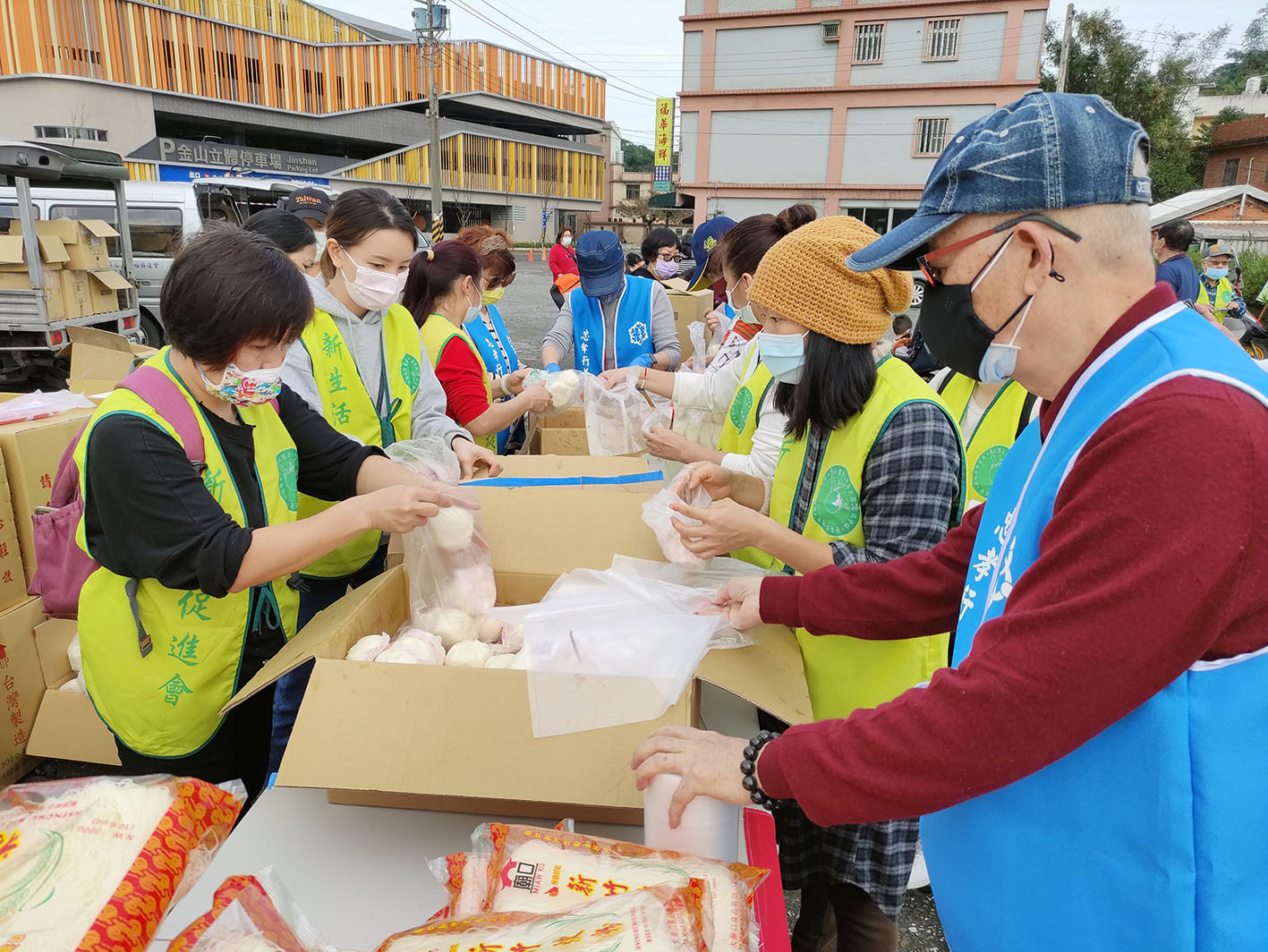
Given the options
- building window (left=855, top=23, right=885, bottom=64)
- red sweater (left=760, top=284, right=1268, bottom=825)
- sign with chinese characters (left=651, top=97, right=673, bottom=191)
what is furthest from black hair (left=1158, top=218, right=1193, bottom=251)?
sign with chinese characters (left=651, top=97, right=673, bottom=191)

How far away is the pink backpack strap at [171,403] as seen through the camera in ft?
5.01

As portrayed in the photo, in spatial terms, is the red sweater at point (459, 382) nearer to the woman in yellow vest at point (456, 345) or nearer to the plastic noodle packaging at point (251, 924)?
the woman in yellow vest at point (456, 345)

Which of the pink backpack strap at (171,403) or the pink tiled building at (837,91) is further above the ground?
the pink tiled building at (837,91)

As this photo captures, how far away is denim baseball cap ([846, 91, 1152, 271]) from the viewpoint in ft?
2.88

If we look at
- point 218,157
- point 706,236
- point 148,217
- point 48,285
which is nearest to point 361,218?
point 706,236

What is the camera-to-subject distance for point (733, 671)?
1351mm

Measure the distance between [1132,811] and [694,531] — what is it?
98 cm

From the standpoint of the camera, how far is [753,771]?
1.02 metres

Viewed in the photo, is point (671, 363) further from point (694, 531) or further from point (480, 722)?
point (480, 722)

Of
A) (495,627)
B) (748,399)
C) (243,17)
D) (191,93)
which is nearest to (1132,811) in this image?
(495,627)

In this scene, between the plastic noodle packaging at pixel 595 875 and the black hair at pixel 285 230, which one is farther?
the black hair at pixel 285 230

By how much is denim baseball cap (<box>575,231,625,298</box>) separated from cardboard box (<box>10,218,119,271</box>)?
5.19 metres

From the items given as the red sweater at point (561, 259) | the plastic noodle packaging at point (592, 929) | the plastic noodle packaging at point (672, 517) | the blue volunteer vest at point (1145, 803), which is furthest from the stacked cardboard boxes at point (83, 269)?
the blue volunteer vest at point (1145, 803)

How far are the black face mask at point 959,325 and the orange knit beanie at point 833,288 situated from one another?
0.52 meters
